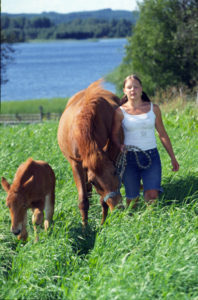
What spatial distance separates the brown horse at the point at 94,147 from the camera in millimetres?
4527

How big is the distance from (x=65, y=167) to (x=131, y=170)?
2.54m

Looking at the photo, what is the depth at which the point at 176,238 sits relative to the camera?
13.6 feet

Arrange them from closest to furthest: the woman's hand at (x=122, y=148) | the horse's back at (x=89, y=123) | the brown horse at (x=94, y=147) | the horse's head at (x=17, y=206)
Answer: the horse's head at (x=17, y=206)
the brown horse at (x=94, y=147)
the horse's back at (x=89, y=123)
the woman's hand at (x=122, y=148)

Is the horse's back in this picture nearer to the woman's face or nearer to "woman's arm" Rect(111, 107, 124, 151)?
"woman's arm" Rect(111, 107, 124, 151)

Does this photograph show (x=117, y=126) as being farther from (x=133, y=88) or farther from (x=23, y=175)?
(x=23, y=175)

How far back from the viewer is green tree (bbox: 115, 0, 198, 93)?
27.5 metres

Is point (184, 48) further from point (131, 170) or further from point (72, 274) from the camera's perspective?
point (72, 274)

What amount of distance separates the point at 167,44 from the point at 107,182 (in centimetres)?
2504

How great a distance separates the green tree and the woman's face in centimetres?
2226


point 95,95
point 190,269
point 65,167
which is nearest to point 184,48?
point 65,167

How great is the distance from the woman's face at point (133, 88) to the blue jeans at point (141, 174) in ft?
2.29

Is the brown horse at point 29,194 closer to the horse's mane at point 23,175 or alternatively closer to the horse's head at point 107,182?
the horse's mane at point 23,175

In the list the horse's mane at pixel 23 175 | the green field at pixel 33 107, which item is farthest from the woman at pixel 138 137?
the green field at pixel 33 107

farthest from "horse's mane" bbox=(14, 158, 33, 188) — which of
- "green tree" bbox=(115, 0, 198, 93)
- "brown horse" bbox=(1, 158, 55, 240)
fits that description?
"green tree" bbox=(115, 0, 198, 93)
